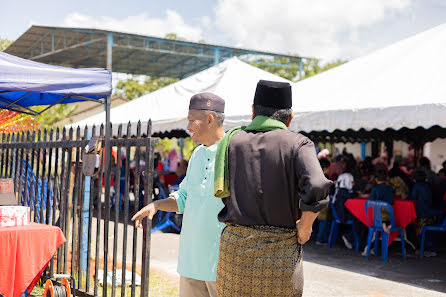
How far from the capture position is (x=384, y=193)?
7.51 meters

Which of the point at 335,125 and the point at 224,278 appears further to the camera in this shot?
the point at 335,125

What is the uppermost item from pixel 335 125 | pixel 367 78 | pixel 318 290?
pixel 367 78

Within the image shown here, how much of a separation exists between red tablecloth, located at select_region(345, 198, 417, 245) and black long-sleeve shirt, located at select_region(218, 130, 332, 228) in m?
5.54

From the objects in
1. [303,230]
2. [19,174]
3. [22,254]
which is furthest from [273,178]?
[19,174]

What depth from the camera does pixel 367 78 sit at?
8211 millimetres

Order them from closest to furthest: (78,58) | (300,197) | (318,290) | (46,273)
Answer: (300,197), (46,273), (318,290), (78,58)

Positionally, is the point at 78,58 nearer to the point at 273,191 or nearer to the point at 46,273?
the point at 46,273

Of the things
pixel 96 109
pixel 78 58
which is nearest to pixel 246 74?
pixel 78 58

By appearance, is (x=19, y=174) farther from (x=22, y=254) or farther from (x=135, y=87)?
(x=135, y=87)

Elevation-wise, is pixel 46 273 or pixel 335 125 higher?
pixel 335 125

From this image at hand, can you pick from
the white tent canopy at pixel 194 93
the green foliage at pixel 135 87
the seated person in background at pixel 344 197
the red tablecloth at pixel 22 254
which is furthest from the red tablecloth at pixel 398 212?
the green foliage at pixel 135 87

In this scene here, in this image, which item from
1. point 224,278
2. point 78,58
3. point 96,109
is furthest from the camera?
point 96,109

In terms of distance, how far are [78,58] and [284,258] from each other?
97.8ft

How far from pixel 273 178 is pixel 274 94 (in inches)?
16.7
